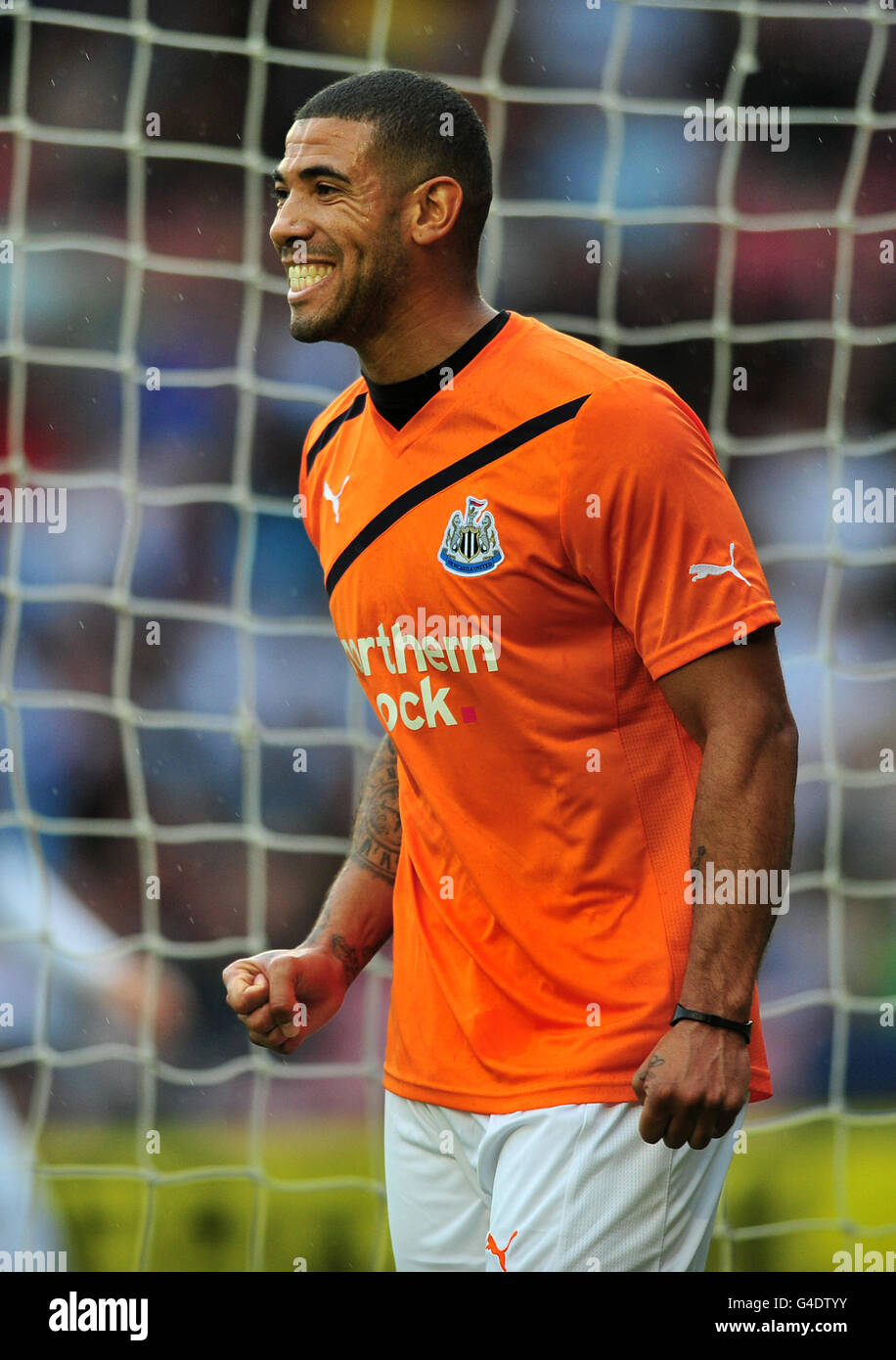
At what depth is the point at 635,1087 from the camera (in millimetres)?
1463

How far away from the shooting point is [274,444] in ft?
13.6

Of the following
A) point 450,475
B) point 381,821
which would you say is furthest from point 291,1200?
point 450,475

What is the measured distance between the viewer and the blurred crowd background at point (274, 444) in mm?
3631

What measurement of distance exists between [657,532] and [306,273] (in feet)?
1.76

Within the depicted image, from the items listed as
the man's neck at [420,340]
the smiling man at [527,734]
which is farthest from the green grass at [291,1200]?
the man's neck at [420,340]

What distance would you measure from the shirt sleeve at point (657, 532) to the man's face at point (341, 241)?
1.07 ft

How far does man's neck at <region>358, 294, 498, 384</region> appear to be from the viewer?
1.76 meters

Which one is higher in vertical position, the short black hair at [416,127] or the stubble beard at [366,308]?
the short black hair at [416,127]

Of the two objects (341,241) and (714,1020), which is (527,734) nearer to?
(714,1020)

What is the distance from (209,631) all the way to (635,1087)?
2692 millimetres

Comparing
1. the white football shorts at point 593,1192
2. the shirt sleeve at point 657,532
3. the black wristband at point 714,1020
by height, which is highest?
the shirt sleeve at point 657,532

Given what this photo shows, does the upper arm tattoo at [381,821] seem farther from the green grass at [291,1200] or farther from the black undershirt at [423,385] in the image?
the green grass at [291,1200]

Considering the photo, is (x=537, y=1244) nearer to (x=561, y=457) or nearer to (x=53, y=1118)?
(x=561, y=457)
